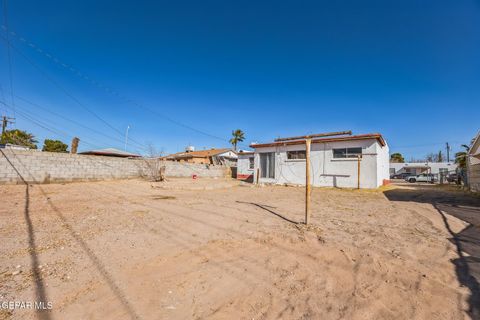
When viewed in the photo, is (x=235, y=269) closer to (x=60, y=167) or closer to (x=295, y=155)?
(x=60, y=167)

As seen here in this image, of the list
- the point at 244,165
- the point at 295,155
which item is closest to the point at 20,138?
the point at 244,165

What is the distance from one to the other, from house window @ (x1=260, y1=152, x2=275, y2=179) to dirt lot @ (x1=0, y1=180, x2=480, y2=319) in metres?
12.4

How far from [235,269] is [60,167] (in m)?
14.3

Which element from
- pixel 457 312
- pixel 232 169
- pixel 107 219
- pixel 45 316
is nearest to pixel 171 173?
pixel 232 169

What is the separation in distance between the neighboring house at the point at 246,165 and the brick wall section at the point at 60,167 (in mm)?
9400

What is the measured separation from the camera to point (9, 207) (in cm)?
612

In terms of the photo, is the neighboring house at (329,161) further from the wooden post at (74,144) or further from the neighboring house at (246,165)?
the wooden post at (74,144)

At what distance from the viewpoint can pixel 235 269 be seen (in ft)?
9.43

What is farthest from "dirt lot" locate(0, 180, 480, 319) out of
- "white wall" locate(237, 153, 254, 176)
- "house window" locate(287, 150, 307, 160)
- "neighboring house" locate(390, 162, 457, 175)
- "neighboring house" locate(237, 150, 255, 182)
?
"neighboring house" locate(390, 162, 457, 175)

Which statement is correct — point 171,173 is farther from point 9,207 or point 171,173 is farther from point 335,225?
point 335,225

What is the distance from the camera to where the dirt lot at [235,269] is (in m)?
2.10

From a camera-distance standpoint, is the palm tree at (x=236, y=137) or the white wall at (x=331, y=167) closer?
the white wall at (x=331, y=167)

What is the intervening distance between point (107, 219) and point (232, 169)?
68.2 feet

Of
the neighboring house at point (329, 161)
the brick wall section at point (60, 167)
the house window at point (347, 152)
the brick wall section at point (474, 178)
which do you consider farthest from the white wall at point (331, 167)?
the brick wall section at point (60, 167)
